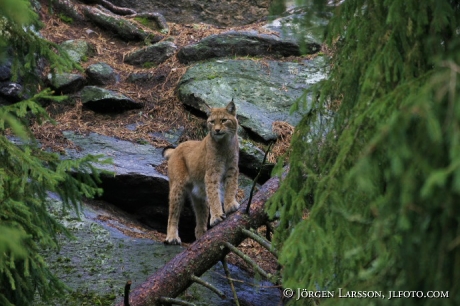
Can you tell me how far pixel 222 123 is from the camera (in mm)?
8234

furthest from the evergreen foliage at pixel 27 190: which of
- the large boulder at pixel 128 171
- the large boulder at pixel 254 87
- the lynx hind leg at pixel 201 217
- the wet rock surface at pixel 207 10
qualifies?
the wet rock surface at pixel 207 10

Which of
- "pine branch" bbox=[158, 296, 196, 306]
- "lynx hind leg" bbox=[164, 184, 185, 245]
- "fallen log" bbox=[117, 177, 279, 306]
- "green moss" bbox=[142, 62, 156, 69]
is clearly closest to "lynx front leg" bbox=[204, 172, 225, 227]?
"lynx hind leg" bbox=[164, 184, 185, 245]

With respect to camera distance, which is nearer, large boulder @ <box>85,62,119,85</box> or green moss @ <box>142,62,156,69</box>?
large boulder @ <box>85,62,119,85</box>

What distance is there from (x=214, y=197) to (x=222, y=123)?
1.10 metres

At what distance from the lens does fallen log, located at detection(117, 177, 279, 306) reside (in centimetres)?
532

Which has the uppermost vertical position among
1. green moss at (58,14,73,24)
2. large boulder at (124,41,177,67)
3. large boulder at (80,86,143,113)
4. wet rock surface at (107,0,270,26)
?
wet rock surface at (107,0,270,26)

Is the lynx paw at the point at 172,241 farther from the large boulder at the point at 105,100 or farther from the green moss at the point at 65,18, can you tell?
the green moss at the point at 65,18

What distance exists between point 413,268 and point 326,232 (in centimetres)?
68

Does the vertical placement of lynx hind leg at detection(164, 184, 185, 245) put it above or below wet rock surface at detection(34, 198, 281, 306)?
above

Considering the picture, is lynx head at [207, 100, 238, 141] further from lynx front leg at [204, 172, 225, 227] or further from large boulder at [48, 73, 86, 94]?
large boulder at [48, 73, 86, 94]

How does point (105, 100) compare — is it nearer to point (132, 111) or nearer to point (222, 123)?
point (132, 111)

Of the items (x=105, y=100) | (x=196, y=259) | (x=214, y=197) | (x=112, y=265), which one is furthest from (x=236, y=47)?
(x=196, y=259)

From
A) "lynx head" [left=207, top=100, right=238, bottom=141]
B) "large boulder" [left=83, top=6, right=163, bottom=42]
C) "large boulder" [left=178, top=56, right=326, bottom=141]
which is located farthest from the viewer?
"large boulder" [left=83, top=6, right=163, bottom=42]

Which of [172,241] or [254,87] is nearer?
[172,241]
